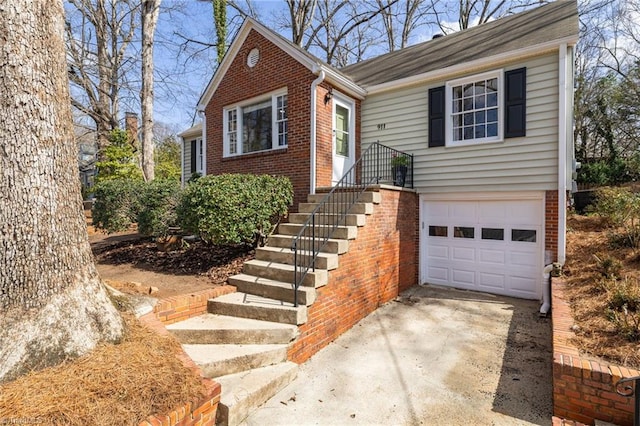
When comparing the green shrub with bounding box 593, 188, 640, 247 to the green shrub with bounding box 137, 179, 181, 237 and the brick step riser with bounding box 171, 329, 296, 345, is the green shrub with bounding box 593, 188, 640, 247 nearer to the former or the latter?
the brick step riser with bounding box 171, 329, 296, 345

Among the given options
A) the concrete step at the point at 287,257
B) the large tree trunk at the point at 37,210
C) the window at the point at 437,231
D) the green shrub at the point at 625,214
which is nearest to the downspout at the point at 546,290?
the green shrub at the point at 625,214

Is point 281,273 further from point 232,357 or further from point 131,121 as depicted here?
point 131,121

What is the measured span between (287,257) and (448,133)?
14.8 ft

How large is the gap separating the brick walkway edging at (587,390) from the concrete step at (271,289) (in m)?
2.67

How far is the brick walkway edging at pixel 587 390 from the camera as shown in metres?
2.72

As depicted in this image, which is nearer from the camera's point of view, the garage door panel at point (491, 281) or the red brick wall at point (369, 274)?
the red brick wall at point (369, 274)

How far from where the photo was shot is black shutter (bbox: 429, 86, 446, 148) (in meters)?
7.13

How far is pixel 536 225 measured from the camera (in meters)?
6.30

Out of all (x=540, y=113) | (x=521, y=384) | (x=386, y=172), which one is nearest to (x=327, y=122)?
(x=386, y=172)

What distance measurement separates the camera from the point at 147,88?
39.3ft

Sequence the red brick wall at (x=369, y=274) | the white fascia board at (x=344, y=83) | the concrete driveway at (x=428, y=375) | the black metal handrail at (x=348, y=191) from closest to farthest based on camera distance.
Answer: the concrete driveway at (x=428, y=375), the red brick wall at (x=369, y=274), the black metal handrail at (x=348, y=191), the white fascia board at (x=344, y=83)

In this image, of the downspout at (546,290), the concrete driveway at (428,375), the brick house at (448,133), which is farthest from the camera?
the brick house at (448,133)

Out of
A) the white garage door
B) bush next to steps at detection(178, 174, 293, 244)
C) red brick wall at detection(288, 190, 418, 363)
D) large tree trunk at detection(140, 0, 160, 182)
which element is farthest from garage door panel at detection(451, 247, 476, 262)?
large tree trunk at detection(140, 0, 160, 182)

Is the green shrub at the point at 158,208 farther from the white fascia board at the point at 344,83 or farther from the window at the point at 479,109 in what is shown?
the window at the point at 479,109
